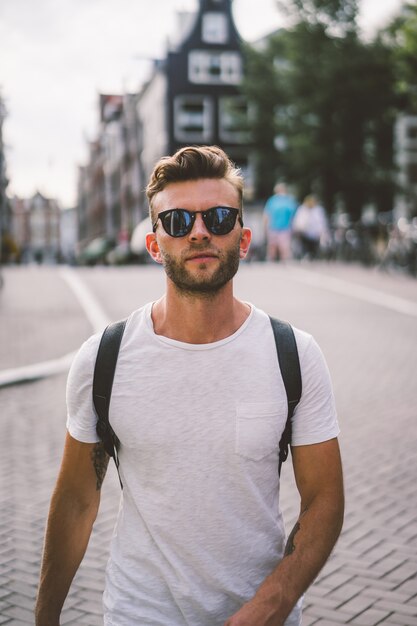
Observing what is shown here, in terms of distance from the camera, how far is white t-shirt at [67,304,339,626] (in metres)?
2.12

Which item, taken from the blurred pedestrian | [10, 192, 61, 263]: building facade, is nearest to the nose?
the blurred pedestrian

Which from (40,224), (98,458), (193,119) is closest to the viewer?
(98,458)

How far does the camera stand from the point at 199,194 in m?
2.25

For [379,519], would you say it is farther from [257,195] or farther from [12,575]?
[257,195]

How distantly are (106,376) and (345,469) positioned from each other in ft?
13.5

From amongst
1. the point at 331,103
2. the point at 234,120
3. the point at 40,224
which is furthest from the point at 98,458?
the point at 40,224

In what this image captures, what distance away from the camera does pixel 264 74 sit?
46.4 m

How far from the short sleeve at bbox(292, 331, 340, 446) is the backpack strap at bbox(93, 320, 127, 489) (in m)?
0.45

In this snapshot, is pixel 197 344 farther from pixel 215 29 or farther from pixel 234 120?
pixel 215 29

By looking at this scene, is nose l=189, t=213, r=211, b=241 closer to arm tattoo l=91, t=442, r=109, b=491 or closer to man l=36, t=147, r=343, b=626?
man l=36, t=147, r=343, b=626

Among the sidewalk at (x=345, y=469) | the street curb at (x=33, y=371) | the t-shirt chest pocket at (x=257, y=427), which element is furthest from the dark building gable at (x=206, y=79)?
the t-shirt chest pocket at (x=257, y=427)

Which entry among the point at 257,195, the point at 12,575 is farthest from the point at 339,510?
the point at 257,195

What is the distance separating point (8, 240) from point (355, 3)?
2317cm

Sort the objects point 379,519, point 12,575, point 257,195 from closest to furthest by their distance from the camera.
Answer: point 12,575
point 379,519
point 257,195
